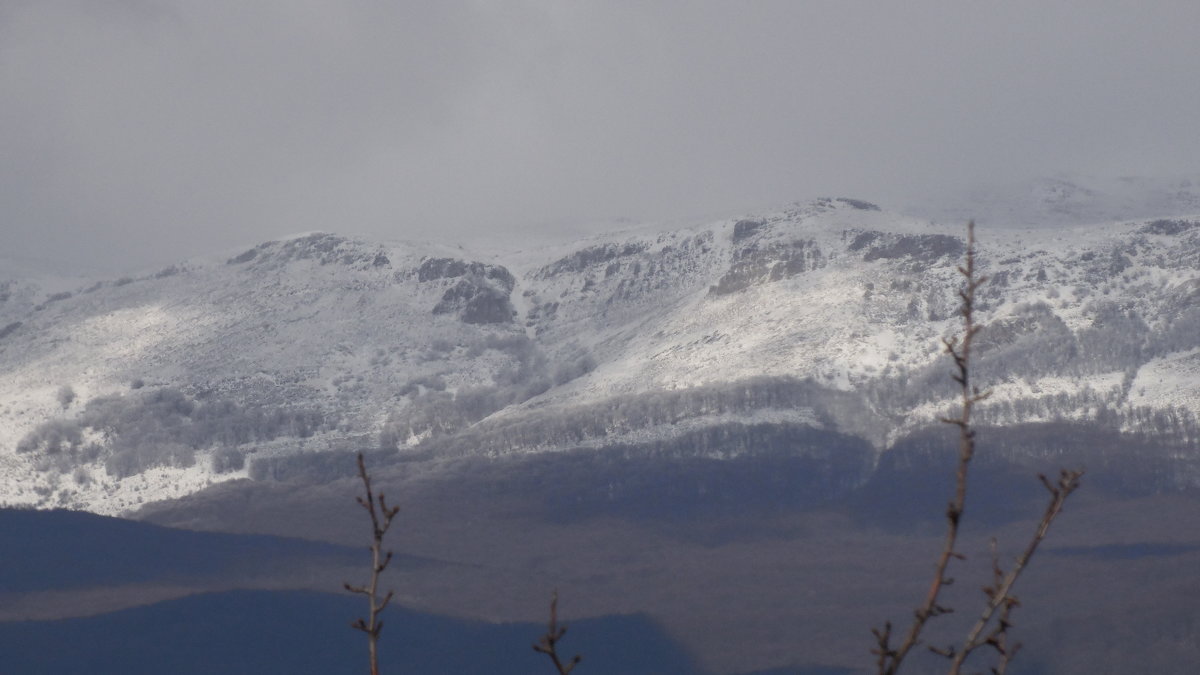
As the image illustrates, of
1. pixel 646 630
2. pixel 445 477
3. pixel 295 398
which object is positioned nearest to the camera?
pixel 646 630

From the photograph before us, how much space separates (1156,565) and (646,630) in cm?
4723

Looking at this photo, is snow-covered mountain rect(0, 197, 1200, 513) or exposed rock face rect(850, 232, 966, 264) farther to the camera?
exposed rock face rect(850, 232, 966, 264)

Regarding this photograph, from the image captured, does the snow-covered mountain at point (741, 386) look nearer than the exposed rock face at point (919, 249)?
Yes

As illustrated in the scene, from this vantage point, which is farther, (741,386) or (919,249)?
(919,249)

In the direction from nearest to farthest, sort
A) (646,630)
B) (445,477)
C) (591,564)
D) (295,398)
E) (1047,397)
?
(646,630) → (591,564) → (1047,397) → (445,477) → (295,398)

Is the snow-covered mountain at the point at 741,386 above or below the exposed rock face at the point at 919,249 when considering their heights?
below

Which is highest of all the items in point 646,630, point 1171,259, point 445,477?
point 1171,259

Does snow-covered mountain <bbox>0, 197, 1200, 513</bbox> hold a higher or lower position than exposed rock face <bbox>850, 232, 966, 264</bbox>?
lower

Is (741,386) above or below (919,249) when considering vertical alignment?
below

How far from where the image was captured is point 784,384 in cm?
16888

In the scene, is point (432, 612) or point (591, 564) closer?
point (432, 612)

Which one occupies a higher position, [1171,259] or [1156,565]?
[1171,259]

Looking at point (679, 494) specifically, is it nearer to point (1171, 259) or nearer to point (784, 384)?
point (784, 384)

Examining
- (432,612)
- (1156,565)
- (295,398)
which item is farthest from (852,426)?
(295,398)
